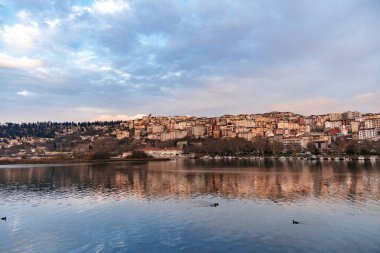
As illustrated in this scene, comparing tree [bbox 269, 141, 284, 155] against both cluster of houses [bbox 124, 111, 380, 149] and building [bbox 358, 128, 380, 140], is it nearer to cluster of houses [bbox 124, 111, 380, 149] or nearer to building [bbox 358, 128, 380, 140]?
cluster of houses [bbox 124, 111, 380, 149]

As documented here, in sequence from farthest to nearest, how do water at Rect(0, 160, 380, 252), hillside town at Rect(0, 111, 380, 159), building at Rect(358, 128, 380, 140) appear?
1. building at Rect(358, 128, 380, 140)
2. hillside town at Rect(0, 111, 380, 159)
3. water at Rect(0, 160, 380, 252)

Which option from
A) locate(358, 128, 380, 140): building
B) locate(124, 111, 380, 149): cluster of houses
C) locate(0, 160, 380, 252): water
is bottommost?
locate(0, 160, 380, 252): water

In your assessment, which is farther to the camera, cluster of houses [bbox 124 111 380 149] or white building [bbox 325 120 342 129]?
white building [bbox 325 120 342 129]

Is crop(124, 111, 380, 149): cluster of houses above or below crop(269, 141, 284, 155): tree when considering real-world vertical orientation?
above

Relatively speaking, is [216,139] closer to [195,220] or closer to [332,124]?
[332,124]

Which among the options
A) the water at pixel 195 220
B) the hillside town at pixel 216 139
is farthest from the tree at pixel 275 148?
the water at pixel 195 220

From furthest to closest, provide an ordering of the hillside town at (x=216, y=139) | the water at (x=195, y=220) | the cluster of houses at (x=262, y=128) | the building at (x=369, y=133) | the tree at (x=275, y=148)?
the cluster of houses at (x=262, y=128), the building at (x=369, y=133), the hillside town at (x=216, y=139), the tree at (x=275, y=148), the water at (x=195, y=220)

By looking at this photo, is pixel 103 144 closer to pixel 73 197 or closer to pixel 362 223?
pixel 73 197

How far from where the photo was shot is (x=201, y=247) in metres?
13.9

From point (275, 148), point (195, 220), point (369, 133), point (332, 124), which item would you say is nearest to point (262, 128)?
point (332, 124)

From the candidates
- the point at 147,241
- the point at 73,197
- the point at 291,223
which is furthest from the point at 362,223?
the point at 73,197

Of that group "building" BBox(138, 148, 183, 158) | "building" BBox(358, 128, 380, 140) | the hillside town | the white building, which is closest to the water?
the hillside town

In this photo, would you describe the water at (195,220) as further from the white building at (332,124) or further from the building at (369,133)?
the white building at (332,124)

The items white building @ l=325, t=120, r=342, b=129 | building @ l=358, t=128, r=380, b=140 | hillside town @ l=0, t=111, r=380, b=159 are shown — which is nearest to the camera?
hillside town @ l=0, t=111, r=380, b=159
